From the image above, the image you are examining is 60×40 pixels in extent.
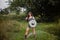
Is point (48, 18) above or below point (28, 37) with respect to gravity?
above

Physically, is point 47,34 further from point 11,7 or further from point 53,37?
point 11,7

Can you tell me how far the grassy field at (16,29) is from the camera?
1897 millimetres

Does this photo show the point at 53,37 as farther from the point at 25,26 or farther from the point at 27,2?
the point at 27,2

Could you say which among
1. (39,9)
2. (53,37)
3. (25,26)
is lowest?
(53,37)

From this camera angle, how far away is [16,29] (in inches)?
74.9

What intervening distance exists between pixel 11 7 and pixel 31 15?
0.25 m

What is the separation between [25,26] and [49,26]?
0.92 ft

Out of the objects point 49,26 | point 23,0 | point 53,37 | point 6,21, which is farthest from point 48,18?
point 6,21

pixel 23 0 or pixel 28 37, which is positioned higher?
pixel 23 0

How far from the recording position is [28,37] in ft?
6.34

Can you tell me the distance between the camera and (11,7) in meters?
1.96

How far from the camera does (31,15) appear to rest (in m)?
1.95

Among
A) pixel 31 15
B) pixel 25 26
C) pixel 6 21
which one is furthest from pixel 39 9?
pixel 6 21

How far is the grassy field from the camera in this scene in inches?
74.7
